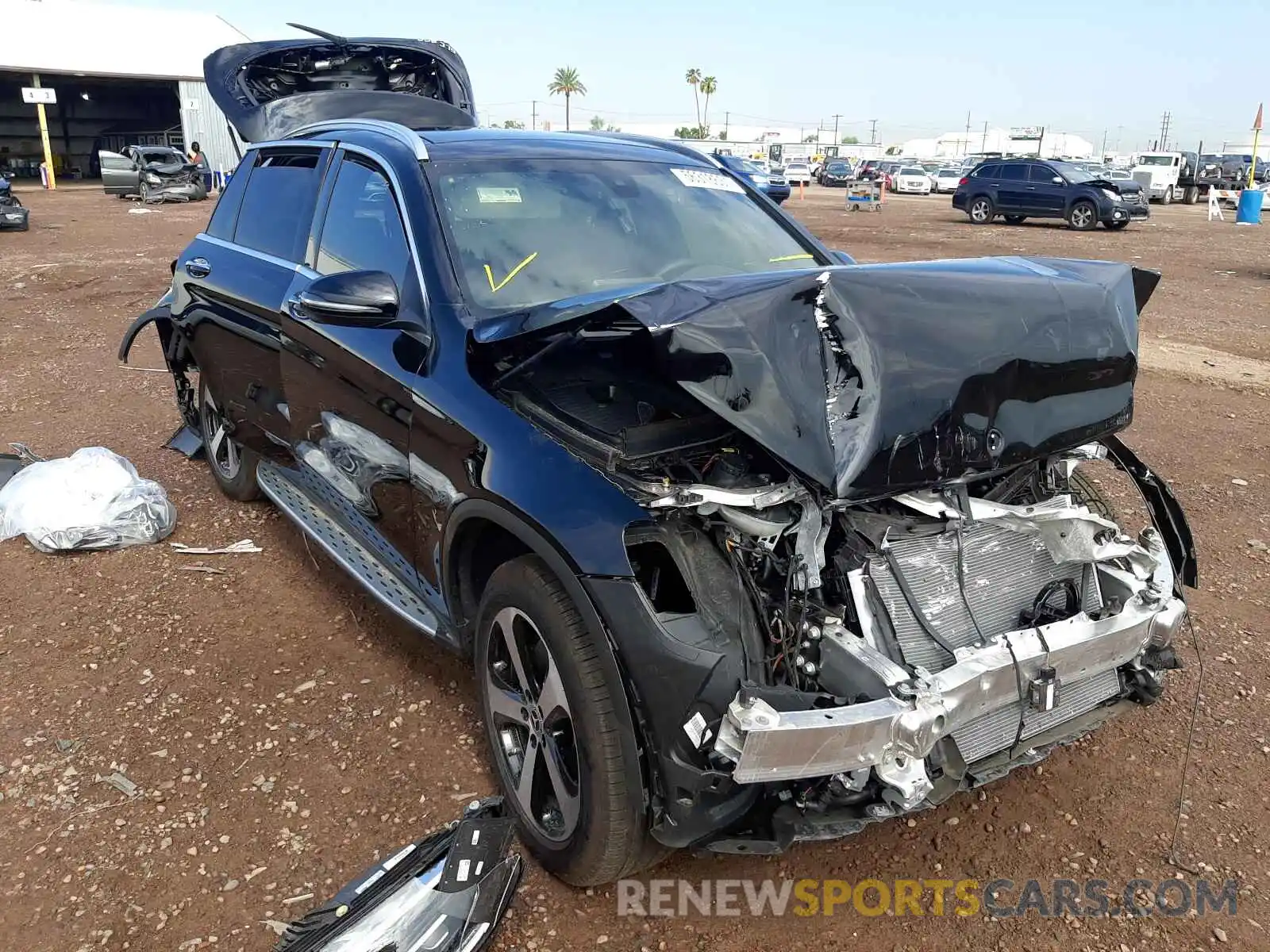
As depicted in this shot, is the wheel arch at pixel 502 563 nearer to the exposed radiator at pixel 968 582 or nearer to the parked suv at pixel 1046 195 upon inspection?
the exposed radiator at pixel 968 582

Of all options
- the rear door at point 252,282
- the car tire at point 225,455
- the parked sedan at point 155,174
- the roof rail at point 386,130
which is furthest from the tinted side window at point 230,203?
the parked sedan at point 155,174

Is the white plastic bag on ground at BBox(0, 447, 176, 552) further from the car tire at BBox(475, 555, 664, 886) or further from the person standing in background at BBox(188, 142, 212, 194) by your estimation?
the person standing in background at BBox(188, 142, 212, 194)

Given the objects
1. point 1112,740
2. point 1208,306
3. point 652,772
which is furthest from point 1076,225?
point 652,772

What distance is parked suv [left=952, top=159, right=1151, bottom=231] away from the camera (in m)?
23.5

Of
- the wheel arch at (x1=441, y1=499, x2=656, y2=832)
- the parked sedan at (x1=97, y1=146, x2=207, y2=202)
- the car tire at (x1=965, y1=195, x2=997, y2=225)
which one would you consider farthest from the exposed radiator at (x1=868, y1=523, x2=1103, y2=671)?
the parked sedan at (x1=97, y1=146, x2=207, y2=202)

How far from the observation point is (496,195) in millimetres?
3352

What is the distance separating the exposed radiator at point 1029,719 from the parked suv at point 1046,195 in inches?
942

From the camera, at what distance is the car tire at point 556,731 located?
2289mm

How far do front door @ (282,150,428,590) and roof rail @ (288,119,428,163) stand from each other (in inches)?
5.8

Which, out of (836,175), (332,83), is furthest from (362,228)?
(836,175)

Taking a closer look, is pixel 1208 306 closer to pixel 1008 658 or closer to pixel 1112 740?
pixel 1112 740

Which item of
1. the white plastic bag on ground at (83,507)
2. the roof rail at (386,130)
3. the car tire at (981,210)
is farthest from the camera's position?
the car tire at (981,210)

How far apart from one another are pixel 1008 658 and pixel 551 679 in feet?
3.74

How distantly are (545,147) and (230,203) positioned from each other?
2.18m
